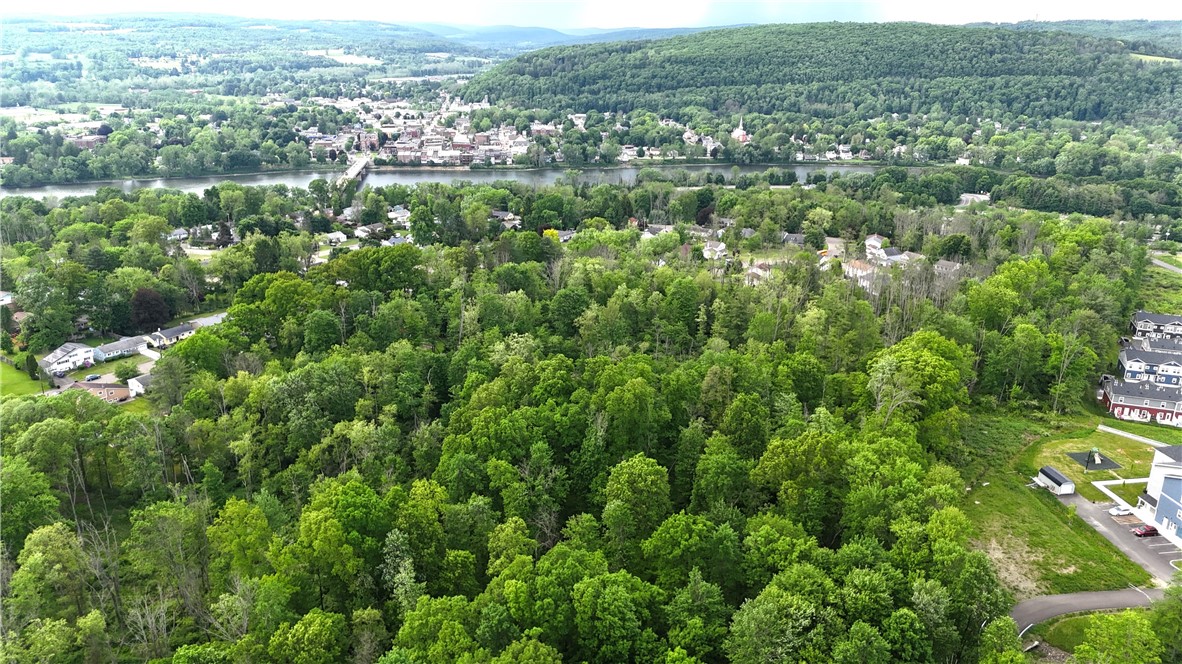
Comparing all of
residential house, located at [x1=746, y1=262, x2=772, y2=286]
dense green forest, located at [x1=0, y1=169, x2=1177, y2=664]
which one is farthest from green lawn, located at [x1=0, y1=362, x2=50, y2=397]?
residential house, located at [x1=746, y1=262, x2=772, y2=286]

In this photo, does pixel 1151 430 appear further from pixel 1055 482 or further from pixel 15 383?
pixel 15 383

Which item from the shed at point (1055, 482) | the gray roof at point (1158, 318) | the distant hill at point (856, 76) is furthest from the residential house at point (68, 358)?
the distant hill at point (856, 76)

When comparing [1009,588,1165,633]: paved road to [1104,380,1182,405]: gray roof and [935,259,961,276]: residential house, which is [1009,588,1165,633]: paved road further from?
[935,259,961,276]: residential house

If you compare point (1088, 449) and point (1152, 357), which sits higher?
point (1152, 357)

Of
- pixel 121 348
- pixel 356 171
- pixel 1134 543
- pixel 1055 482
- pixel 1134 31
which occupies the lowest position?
pixel 1134 543

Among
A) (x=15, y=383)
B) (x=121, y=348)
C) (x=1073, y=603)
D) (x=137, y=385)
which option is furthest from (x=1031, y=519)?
(x=15, y=383)

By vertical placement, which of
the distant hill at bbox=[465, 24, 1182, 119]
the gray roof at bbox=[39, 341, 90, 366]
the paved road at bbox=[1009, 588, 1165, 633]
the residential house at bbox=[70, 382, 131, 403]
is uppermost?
the distant hill at bbox=[465, 24, 1182, 119]

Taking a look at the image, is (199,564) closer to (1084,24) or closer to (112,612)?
(112,612)
